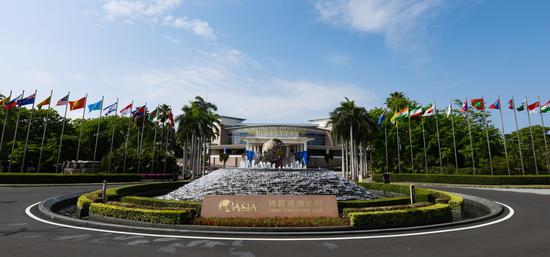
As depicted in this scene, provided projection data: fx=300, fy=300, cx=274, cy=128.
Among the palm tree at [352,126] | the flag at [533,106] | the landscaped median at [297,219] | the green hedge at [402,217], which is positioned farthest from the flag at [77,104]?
the flag at [533,106]

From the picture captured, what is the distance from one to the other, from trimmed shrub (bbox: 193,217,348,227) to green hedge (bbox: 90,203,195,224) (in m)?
0.56

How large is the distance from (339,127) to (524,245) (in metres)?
41.4

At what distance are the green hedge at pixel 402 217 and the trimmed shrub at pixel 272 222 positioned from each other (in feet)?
2.47

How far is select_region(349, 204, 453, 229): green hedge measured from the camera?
42.4ft

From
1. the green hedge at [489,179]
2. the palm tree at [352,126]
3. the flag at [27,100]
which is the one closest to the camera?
the flag at [27,100]

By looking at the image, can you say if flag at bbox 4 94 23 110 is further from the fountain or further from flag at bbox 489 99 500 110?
flag at bbox 489 99 500 110

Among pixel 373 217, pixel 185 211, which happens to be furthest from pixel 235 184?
pixel 373 217

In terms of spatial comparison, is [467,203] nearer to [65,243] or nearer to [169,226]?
[169,226]

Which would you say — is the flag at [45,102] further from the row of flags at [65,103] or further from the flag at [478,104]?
the flag at [478,104]

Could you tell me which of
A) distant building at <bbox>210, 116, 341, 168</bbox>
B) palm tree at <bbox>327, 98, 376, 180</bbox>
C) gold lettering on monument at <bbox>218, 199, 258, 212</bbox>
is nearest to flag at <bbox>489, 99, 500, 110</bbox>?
palm tree at <bbox>327, 98, 376, 180</bbox>

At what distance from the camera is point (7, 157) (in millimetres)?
52812

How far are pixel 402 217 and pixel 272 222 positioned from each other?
5.93 meters

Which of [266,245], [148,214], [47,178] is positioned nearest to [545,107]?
[266,245]

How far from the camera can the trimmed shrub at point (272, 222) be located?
12.9 meters
